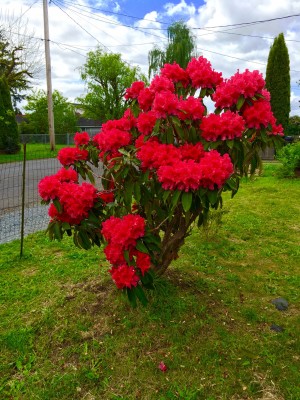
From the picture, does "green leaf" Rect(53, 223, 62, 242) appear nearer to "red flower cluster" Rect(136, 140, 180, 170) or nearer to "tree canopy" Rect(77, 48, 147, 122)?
"red flower cluster" Rect(136, 140, 180, 170)

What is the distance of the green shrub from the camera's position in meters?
8.63

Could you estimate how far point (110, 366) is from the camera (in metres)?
1.96

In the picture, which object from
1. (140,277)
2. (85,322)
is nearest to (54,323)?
(85,322)

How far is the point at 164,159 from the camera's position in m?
1.70

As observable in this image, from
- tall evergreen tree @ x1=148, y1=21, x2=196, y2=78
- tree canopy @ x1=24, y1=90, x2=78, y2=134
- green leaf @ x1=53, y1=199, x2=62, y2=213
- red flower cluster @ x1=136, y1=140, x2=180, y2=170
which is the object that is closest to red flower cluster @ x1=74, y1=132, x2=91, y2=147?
green leaf @ x1=53, y1=199, x2=62, y2=213

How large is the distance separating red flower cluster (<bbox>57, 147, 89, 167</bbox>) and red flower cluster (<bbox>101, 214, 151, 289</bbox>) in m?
0.65

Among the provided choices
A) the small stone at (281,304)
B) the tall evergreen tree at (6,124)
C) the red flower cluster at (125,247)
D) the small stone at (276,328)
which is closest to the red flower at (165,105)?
the red flower cluster at (125,247)

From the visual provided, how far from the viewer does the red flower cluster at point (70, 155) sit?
2.22 metres

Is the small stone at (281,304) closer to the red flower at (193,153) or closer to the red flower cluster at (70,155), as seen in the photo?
the red flower at (193,153)

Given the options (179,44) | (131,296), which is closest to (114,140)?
(131,296)

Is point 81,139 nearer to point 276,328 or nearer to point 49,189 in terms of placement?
point 49,189

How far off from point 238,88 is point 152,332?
1.54 metres

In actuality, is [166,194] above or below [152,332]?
above

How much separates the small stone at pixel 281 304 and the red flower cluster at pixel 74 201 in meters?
1.66
